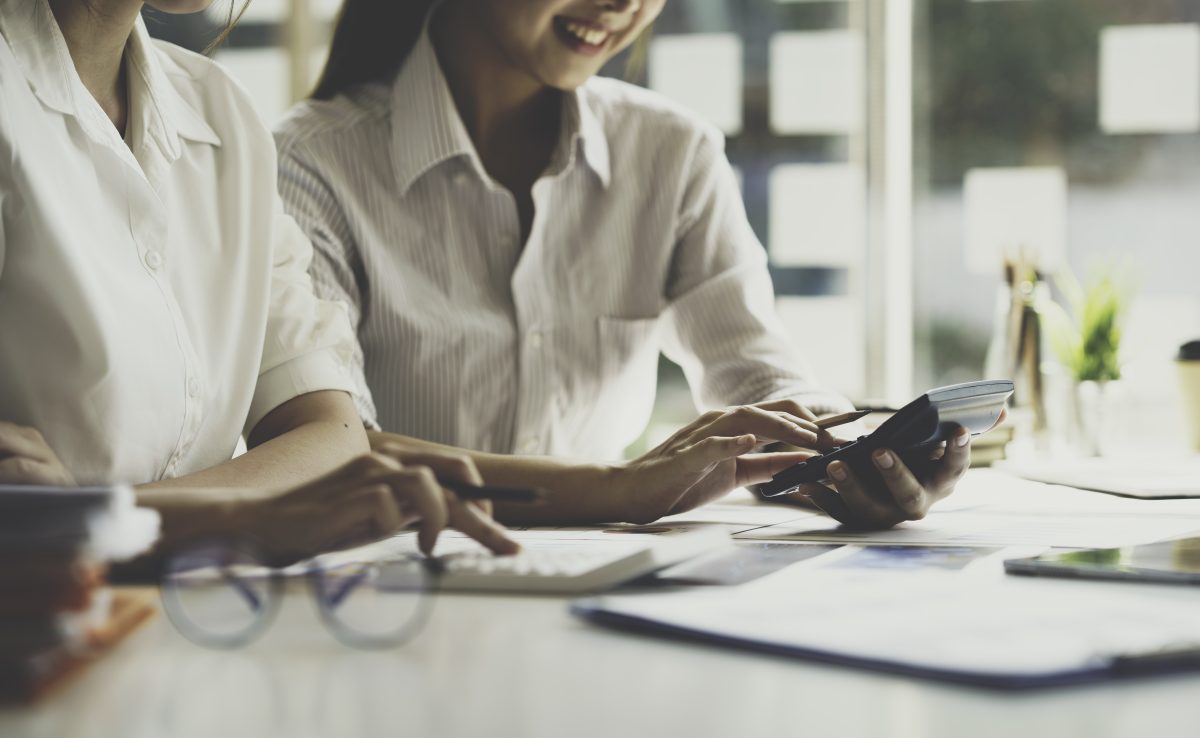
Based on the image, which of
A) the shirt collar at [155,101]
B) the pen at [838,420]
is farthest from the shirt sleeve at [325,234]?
the pen at [838,420]

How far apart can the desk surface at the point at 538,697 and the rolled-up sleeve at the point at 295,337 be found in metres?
0.69

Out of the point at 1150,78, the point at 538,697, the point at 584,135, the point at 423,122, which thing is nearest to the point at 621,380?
the point at 584,135

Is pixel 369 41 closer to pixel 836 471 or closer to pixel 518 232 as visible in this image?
pixel 518 232

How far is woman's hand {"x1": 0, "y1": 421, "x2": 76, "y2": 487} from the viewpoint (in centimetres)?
95

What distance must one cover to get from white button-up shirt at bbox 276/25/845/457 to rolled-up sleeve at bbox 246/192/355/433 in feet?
0.60

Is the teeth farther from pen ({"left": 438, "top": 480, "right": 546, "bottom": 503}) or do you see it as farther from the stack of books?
the stack of books

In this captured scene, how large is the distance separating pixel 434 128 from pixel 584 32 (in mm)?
255

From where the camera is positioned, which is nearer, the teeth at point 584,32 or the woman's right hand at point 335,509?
the woman's right hand at point 335,509

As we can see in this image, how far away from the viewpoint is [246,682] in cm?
62

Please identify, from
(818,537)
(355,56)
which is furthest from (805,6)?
(818,537)

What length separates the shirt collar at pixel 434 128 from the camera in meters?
1.75

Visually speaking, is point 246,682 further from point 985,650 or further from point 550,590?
point 985,650

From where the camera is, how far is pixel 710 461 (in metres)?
1.20

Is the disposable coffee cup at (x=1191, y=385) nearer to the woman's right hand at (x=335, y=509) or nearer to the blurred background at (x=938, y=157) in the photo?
the blurred background at (x=938, y=157)
